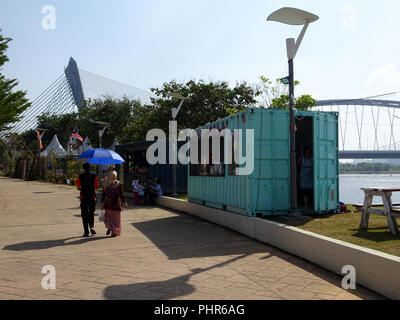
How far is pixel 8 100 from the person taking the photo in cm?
1786

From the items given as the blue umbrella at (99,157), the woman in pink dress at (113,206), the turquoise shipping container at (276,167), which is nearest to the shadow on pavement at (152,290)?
the woman in pink dress at (113,206)

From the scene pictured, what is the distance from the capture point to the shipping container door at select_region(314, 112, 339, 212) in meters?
9.67

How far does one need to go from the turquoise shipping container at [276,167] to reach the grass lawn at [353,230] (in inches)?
23.5

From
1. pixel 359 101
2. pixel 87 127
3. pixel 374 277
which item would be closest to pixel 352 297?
pixel 374 277

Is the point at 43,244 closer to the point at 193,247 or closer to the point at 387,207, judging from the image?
the point at 193,247

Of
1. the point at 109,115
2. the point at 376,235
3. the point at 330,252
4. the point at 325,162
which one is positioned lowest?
the point at 330,252

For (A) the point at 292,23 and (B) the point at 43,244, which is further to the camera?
(A) the point at 292,23

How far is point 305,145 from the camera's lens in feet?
34.2

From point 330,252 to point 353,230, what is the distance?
165 centimetres

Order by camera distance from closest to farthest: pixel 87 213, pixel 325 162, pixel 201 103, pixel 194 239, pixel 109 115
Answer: pixel 194 239
pixel 87 213
pixel 325 162
pixel 201 103
pixel 109 115

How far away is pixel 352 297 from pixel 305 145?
6223 millimetres

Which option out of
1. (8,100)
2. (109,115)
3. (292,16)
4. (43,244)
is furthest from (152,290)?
(109,115)

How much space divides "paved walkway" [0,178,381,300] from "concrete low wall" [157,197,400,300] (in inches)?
6.1

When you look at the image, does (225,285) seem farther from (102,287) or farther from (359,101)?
(359,101)
